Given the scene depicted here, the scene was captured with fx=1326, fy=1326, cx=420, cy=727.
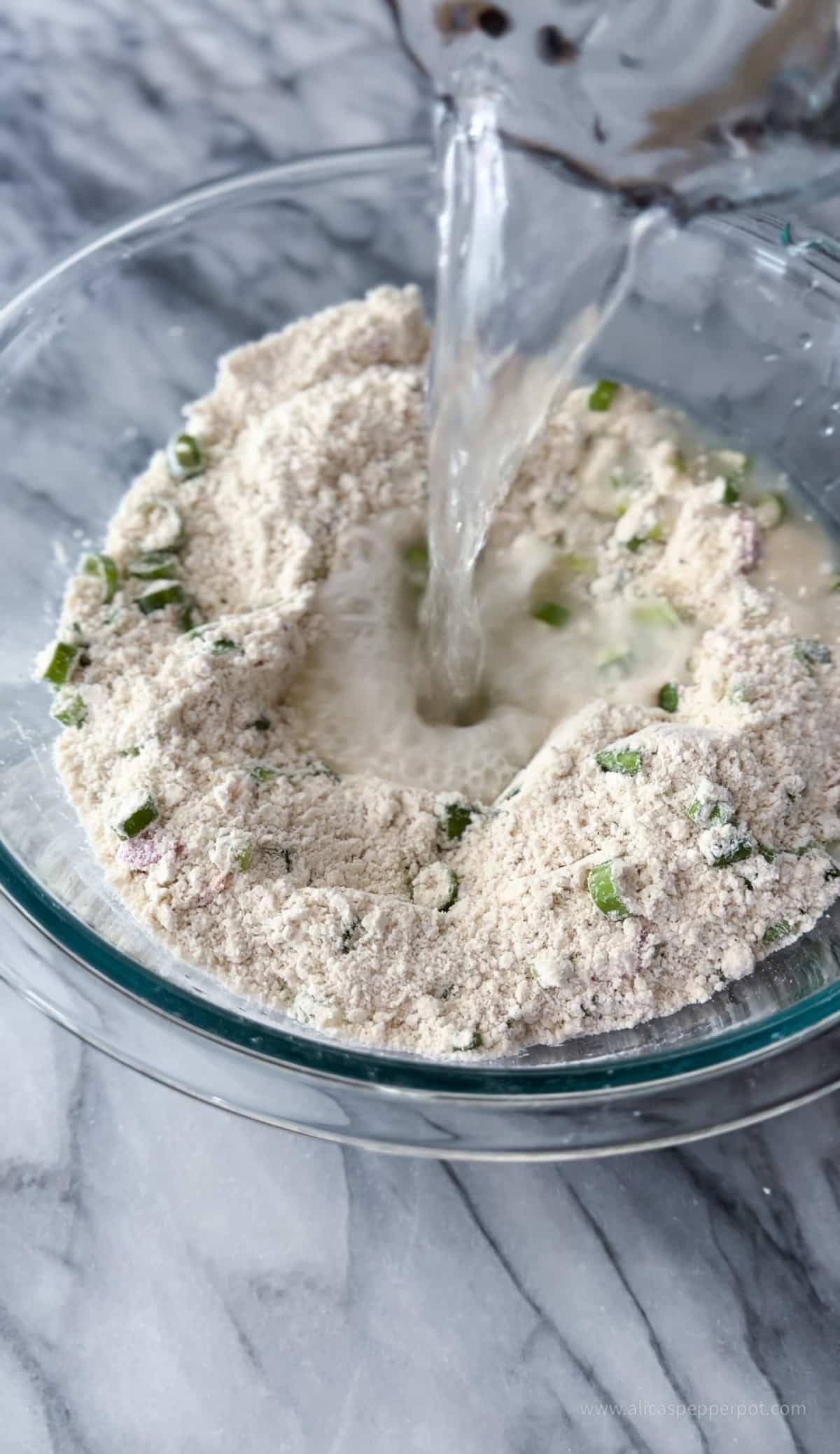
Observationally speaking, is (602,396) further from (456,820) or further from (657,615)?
(456,820)

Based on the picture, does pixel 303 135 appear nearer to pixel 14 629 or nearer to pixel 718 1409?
pixel 14 629

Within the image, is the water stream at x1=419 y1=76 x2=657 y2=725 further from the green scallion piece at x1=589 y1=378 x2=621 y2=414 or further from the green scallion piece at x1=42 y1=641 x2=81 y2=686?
the green scallion piece at x1=42 y1=641 x2=81 y2=686

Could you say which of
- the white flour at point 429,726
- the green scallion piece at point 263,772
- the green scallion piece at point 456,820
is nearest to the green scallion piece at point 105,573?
the white flour at point 429,726

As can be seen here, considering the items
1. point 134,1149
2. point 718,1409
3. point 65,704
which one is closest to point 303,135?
point 65,704

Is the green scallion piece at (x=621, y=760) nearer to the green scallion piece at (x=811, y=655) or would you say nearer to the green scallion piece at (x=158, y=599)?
the green scallion piece at (x=811, y=655)

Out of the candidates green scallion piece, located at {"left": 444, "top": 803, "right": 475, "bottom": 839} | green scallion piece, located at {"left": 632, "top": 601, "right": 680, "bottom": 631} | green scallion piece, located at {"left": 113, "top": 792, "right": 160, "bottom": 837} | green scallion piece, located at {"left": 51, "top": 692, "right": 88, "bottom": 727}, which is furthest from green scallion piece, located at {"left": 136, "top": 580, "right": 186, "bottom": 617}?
green scallion piece, located at {"left": 632, "top": 601, "right": 680, "bottom": 631}

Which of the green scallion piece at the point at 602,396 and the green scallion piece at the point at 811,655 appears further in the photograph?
the green scallion piece at the point at 602,396

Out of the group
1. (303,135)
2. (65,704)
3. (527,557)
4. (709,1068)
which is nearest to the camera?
(709,1068)
